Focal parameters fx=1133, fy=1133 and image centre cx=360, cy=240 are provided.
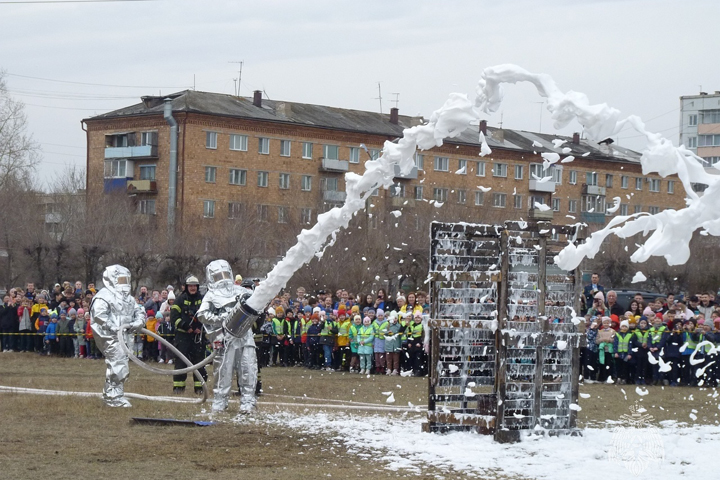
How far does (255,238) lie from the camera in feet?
168

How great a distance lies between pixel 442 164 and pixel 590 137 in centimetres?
5813

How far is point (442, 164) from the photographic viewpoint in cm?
6825

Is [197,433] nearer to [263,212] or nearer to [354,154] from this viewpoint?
[263,212]

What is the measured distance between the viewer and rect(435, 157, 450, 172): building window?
67.5 m

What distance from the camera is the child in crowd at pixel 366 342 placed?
22391mm

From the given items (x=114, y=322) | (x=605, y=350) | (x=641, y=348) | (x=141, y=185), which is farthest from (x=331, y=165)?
(x=114, y=322)

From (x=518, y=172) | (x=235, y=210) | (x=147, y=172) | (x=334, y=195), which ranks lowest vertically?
(x=235, y=210)

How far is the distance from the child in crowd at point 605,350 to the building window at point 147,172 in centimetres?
5142

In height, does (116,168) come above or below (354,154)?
below

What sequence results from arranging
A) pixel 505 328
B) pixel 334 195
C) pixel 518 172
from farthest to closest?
pixel 518 172 < pixel 334 195 < pixel 505 328

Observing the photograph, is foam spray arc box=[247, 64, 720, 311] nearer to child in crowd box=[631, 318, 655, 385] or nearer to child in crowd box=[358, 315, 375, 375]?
child in crowd box=[358, 315, 375, 375]

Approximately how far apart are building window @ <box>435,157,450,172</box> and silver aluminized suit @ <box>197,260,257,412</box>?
53.1 metres

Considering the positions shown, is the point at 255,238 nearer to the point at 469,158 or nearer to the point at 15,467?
the point at 469,158

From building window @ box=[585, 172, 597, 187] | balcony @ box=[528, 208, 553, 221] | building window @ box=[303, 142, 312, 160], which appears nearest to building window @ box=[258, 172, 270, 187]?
building window @ box=[303, 142, 312, 160]
